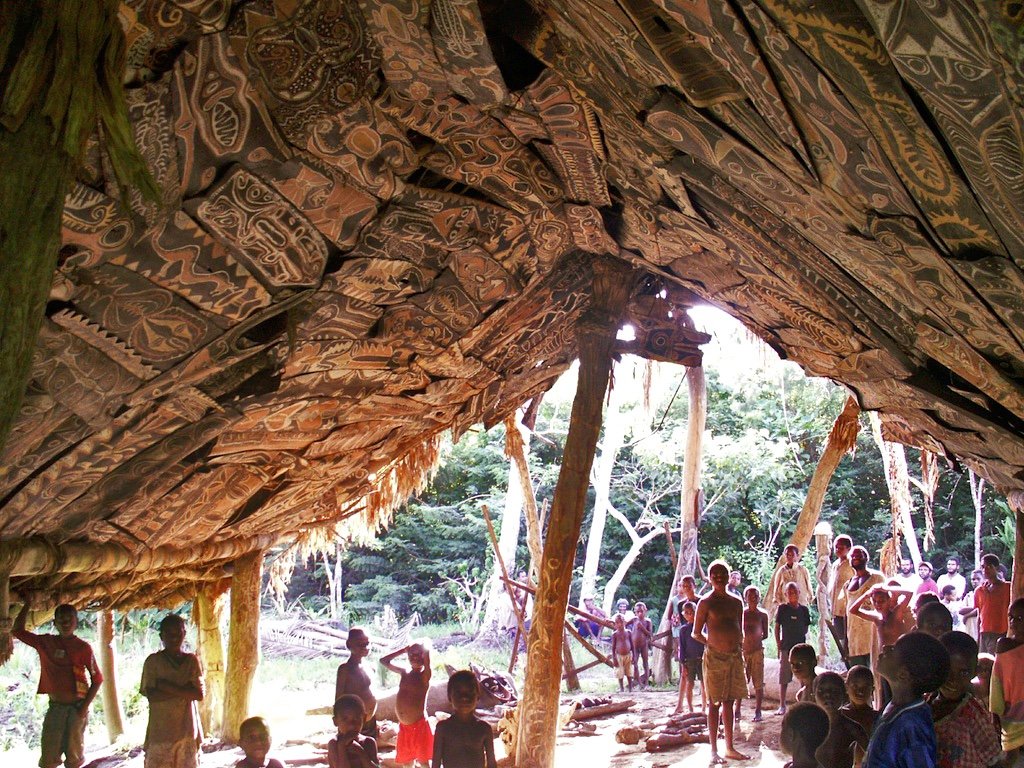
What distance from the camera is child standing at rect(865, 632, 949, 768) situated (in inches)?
97.2

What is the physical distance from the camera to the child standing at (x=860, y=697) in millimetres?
3590

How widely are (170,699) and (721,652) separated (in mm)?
3484

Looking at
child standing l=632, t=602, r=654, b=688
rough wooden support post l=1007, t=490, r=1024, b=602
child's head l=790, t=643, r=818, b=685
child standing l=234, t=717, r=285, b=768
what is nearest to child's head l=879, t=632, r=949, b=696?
child's head l=790, t=643, r=818, b=685

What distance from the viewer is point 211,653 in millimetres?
8508

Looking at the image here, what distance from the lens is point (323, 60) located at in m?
2.76

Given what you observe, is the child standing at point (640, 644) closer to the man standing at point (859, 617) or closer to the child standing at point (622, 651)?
the child standing at point (622, 651)

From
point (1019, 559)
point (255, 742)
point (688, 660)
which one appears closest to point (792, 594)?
point (688, 660)

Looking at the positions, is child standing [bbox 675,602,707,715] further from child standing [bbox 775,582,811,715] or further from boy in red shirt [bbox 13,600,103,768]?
boy in red shirt [bbox 13,600,103,768]

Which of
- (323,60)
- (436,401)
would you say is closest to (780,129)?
(323,60)

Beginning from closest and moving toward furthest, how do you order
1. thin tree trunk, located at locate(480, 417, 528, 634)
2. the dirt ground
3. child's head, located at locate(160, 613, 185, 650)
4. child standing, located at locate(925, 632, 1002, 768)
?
child standing, located at locate(925, 632, 1002, 768) < child's head, located at locate(160, 613, 185, 650) < the dirt ground < thin tree trunk, located at locate(480, 417, 528, 634)

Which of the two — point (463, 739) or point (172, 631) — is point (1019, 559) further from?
point (172, 631)

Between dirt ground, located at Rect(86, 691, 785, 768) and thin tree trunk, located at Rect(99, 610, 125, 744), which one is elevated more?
thin tree trunk, located at Rect(99, 610, 125, 744)

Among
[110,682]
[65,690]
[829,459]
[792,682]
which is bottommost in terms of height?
[792,682]

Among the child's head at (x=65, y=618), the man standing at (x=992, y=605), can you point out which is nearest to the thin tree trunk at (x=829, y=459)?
the man standing at (x=992, y=605)
